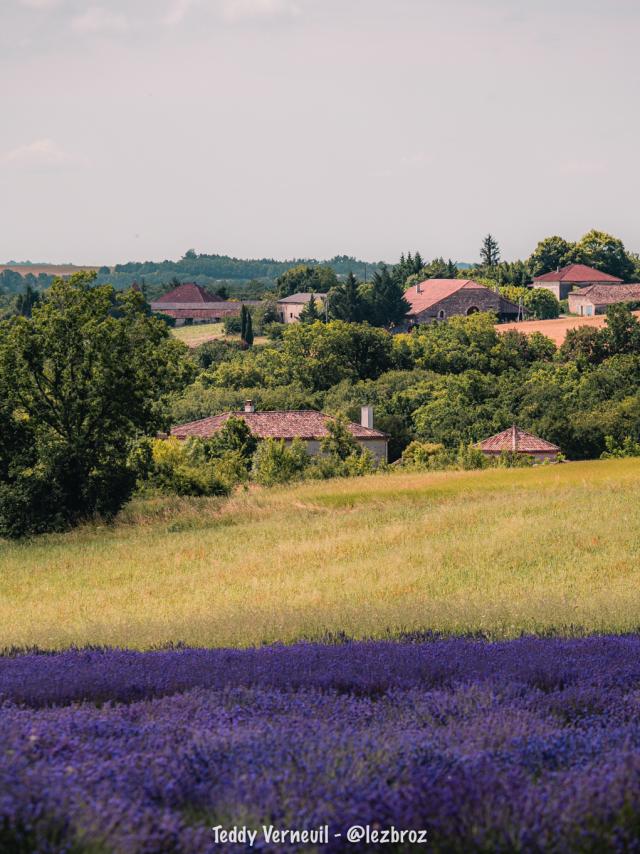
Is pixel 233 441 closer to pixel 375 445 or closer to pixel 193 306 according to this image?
pixel 375 445

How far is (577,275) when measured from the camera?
5792 inches

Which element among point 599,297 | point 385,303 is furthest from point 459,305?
point 599,297

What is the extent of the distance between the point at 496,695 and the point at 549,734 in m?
1.53

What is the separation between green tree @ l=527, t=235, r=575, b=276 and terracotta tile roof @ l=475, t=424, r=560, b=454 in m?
93.3

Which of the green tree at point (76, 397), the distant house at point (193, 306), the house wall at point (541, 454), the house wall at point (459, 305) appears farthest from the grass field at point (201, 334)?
the green tree at point (76, 397)

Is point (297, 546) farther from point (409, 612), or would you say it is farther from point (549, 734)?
point (549, 734)

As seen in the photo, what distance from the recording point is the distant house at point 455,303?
5162 inches

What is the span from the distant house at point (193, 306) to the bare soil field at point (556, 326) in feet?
179

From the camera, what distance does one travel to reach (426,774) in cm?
470

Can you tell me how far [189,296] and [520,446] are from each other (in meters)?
124

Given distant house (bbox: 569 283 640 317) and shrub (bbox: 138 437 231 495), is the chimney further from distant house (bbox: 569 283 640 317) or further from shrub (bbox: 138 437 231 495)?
distant house (bbox: 569 283 640 317)

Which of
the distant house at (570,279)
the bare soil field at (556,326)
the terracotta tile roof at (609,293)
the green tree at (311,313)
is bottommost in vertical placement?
the bare soil field at (556,326)

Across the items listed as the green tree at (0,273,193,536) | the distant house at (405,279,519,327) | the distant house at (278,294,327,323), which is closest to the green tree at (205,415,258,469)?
the green tree at (0,273,193,536)

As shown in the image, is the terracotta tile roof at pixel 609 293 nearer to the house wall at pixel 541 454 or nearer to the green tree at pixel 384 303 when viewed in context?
the green tree at pixel 384 303
